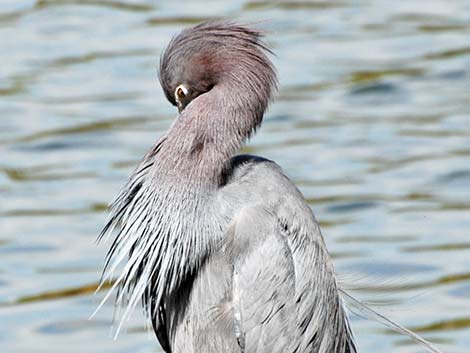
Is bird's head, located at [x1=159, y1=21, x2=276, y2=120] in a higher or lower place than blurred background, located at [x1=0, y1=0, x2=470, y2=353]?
higher

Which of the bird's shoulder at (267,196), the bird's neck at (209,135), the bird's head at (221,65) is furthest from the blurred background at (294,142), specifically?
the bird's head at (221,65)

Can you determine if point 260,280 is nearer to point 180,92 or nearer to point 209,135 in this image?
point 209,135

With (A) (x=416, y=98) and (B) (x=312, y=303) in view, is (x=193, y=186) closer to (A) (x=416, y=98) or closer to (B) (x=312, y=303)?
(B) (x=312, y=303)

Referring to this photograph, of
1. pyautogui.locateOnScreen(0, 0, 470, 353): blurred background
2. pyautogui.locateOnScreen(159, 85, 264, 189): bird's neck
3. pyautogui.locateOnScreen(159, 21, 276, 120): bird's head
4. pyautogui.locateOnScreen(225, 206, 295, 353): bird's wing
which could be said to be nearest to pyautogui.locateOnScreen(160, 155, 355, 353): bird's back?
pyautogui.locateOnScreen(225, 206, 295, 353): bird's wing

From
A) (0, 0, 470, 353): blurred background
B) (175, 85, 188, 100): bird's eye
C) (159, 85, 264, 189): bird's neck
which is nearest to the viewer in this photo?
(159, 85, 264, 189): bird's neck

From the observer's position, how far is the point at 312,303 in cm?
653

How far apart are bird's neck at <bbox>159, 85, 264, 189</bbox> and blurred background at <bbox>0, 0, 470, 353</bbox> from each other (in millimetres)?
965

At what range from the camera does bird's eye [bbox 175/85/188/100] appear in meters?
6.53

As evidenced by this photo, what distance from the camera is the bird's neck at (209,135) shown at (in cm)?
641

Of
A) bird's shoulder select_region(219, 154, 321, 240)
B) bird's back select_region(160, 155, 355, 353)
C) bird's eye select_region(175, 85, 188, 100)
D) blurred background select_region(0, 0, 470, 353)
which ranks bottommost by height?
blurred background select_region(0, 0, 470, 353)

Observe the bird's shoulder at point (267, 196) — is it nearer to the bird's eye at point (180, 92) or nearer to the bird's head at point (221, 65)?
the bird's head at point (221, 65)

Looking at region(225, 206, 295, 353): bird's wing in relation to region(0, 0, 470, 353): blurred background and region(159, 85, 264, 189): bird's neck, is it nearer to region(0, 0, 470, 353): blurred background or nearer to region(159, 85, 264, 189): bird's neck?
region(159, 85, 264, 189): bird's neck

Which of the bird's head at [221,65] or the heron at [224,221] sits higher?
the bird's head at [221,65]

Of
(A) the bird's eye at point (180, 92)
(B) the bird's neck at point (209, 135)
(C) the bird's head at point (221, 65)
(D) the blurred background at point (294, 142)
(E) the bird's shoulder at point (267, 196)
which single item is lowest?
(D) the blurred background at point (294, 142)
